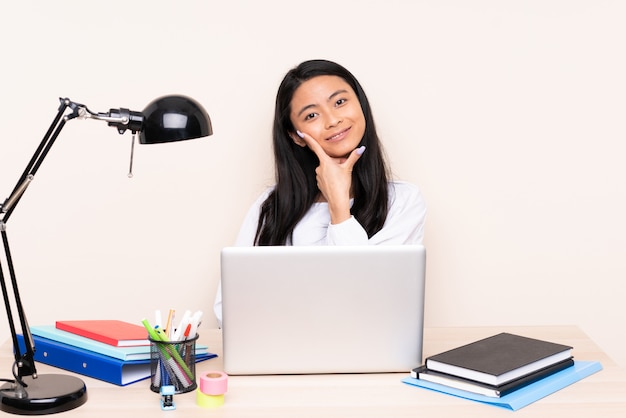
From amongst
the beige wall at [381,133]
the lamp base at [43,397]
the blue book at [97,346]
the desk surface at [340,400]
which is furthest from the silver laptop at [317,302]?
the beige wall at [381,133]

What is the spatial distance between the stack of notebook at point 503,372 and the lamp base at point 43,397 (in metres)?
0.62

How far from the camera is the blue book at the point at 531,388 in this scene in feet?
4.35

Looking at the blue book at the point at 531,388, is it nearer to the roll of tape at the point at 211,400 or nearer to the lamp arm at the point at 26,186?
the roll of tape at the point at 211,400

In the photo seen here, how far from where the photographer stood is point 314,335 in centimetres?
145

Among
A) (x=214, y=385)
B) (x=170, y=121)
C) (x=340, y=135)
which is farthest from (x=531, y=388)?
(x=340, y=135)

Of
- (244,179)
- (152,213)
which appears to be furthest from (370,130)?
(152,213)

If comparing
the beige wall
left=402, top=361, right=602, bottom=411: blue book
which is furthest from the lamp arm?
the beige wall

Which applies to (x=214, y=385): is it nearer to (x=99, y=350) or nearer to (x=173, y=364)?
(x=173, y=364)

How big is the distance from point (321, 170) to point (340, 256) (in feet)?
Answer: 3.14

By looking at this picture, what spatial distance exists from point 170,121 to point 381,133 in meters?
1.34

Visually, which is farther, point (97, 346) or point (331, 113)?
point (331, 113)

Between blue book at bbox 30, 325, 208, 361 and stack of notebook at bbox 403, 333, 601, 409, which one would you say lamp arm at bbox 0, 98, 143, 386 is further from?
stack of notebook at bbox 403, 333, 601, 409

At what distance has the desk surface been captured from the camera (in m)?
1.30

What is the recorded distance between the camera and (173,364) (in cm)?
141
